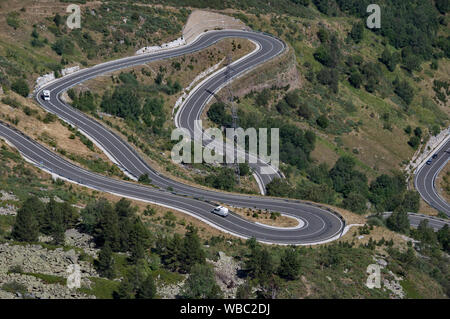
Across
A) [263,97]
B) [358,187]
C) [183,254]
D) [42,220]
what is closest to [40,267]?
[42,220]

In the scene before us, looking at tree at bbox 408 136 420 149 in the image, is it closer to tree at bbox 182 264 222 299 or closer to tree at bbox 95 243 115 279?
tree at bbox 182 264 222 299

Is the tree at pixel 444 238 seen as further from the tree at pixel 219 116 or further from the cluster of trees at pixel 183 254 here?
the cluster of trees at pixel 183 254

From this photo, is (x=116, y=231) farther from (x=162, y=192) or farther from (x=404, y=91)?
(x=404, y=91)

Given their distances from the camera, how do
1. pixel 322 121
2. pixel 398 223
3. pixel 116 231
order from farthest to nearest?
pixel 322 121 < pixel 398 223 < pixel 116 231

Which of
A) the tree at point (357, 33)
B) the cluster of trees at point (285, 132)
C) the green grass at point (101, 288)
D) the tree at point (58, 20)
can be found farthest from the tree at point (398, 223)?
the tree at point (357, 33)

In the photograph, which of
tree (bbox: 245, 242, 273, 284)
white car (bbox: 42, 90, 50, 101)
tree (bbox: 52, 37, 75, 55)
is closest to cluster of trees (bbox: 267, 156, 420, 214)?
white car (bbox: 42, 90, 50, 101)
